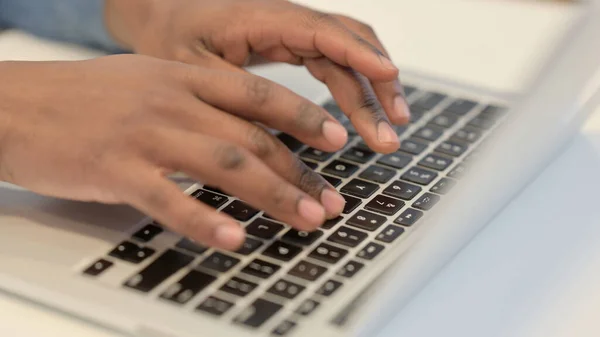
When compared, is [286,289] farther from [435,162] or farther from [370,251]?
[435,162]

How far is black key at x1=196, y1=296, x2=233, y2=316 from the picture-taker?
42cm

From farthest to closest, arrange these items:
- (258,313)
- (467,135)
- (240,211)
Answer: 1. (467,135)
2. (240,211)
3. (258,313)

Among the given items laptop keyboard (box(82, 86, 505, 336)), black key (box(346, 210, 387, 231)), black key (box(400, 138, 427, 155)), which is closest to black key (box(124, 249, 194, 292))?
laptop keyboard (box(82, 86, 505, 336))

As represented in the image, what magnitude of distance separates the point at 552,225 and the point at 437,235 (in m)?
0.15

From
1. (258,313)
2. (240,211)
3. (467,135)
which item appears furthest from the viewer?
(467,135)

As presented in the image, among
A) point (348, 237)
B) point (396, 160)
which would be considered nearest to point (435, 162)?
point (396, 160)

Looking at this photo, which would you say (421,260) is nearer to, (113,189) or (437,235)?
(437,235)

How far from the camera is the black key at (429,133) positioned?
0.63 metres

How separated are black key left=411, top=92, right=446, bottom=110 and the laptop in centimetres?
12

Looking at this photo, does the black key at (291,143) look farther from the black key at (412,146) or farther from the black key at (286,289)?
the black key at (286,289)

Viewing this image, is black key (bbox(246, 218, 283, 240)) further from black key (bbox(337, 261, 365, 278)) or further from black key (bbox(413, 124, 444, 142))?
black key (bbox(413, 124, 444, 142))

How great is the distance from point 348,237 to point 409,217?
49 mm

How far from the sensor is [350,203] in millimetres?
527

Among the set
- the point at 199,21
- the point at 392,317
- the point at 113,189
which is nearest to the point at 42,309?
the point at 113,189
